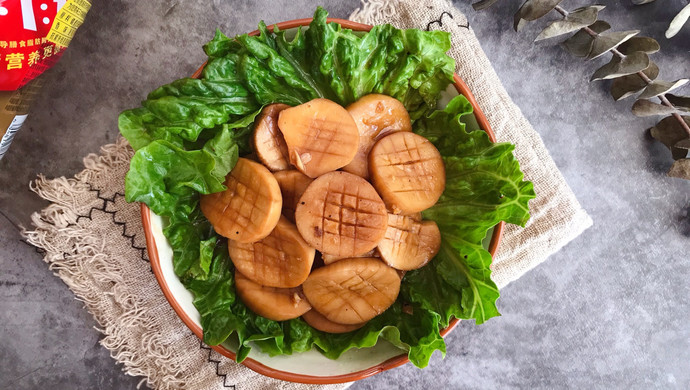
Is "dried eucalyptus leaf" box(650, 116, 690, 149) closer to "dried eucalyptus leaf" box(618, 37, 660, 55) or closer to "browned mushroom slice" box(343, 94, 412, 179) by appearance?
"dried eucalyptus leaf" box(618, 37, 660, 55)

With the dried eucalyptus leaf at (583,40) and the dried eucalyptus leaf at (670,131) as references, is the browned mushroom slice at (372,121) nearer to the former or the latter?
the dried eucalyptus leaf at (583,40)

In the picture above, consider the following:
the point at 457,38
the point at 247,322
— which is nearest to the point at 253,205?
the point at 247,322

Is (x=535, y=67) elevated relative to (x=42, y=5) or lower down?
lower down

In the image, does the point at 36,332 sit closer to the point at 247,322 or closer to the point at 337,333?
the point at 247,322

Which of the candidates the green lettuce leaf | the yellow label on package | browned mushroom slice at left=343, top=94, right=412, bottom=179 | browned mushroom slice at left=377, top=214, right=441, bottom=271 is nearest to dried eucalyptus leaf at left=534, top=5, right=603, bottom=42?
the green lettuce leaf

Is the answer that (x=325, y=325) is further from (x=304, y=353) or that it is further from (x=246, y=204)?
(x=246, y=204)
